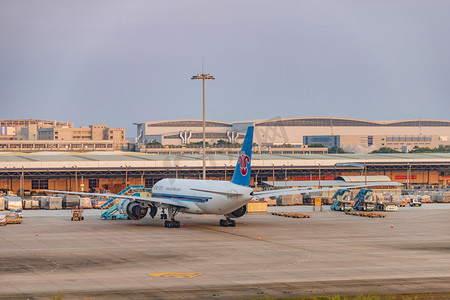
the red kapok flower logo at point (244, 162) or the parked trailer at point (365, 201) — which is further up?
the red kapok flower logo at point (244, 162)

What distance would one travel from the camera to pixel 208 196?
213ft

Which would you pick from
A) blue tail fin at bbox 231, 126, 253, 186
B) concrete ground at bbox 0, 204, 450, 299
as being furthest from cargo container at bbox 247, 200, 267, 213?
blue tail fin at bbox 231, 126, 253, 186

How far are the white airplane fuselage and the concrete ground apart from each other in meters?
2.25

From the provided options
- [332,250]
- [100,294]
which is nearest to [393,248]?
[332,250]

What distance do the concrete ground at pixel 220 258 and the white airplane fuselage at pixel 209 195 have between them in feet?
7.39

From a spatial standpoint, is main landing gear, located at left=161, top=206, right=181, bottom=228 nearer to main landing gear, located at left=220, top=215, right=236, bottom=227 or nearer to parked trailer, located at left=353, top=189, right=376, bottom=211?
main landing gear, located at left=220, top=215, right=236, bottom=227

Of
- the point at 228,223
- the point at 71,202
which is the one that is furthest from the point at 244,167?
the point at 71,202

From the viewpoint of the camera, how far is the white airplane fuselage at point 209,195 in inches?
2446

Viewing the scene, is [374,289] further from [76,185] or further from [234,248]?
[76,185]

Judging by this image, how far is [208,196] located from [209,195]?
0.51ft

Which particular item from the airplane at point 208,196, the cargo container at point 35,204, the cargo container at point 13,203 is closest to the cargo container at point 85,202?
the cargo container at point 35,204

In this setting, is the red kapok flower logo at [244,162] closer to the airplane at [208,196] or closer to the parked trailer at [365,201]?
the airplane at [208,196]

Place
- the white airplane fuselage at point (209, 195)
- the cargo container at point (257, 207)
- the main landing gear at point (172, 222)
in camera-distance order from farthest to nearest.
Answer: the cargo container at point (257, 207) < the main landing gear at point (172, 222) < the white airplane fuselage at point (209, 195)

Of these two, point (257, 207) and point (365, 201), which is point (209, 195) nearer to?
point (257, 207)
